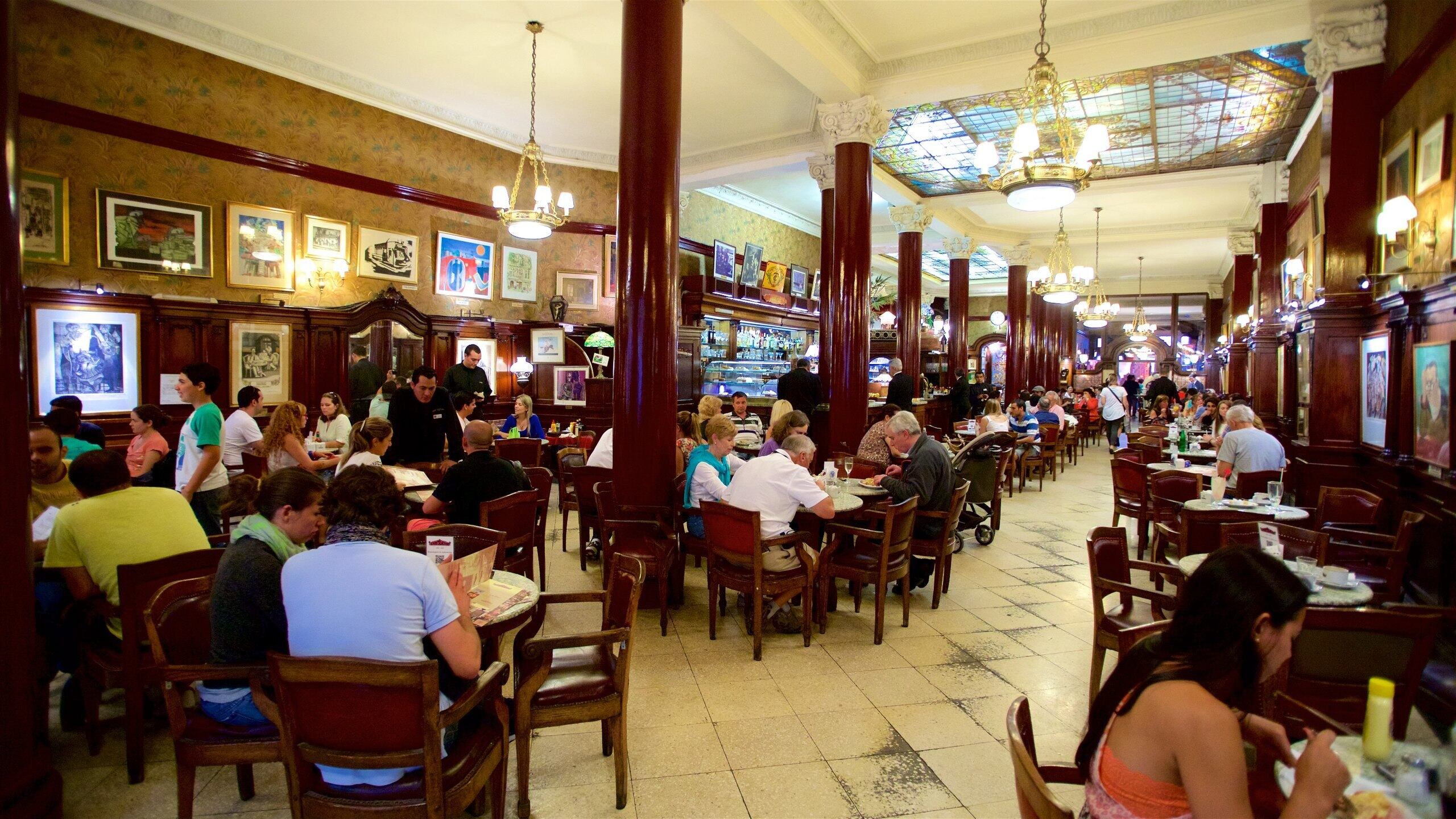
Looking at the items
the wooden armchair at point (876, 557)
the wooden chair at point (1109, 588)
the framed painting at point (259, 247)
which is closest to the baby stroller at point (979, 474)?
the wooden armchair at point (876, 557)

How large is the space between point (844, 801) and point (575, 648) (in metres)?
1.27

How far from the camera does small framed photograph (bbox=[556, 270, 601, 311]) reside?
11289 millimetres

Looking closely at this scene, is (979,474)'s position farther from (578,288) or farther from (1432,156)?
(578,288)

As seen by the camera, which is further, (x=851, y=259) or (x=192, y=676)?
(x=851, y=259)

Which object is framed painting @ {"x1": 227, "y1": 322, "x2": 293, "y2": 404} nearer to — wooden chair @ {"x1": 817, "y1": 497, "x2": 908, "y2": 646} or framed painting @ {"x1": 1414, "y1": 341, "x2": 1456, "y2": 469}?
wooden chair @ {"x1": 817, "y1": 497, "x2": 908, "y2": 646}

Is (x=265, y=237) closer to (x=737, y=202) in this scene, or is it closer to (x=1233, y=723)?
(x=737, y=202)

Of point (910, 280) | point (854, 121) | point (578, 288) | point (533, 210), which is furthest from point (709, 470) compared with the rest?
point (910, 280)

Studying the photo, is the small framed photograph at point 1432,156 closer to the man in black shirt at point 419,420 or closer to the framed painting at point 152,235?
the man in black shirt at point 419,420

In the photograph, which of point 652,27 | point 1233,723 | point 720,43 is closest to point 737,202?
point 720,43

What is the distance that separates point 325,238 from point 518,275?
284 centimetres

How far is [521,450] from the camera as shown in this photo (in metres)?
6.56

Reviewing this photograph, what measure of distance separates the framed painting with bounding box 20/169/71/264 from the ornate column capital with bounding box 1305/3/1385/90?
11.4 m

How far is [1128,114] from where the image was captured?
29.5 ft

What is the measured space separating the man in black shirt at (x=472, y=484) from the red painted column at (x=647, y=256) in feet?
2.66
